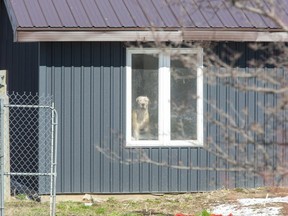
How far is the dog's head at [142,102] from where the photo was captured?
44.6 feet

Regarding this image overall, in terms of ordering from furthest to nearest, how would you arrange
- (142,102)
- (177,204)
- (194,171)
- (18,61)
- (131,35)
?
(18,61)
(194,171)
(142,102)
(131,35)
(177,204)

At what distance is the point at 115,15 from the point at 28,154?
9.38ft

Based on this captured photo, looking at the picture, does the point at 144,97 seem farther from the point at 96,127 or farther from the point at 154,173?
the point at 154,173

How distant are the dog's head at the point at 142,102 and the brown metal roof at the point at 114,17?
1123 millimetres

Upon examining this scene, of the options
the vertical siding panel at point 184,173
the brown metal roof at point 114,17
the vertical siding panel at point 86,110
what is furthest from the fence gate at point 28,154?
the vertical siding panel at point 184,173

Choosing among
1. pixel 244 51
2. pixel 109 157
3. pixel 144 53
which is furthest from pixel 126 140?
pixel 244 51

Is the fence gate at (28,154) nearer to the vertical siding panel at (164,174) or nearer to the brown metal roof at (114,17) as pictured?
the brown metal roof at (114,17)

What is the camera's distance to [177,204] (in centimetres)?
1288

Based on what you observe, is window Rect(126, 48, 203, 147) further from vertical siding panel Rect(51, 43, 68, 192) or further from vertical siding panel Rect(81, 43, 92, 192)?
vertical siding panel Rect(51, 43, 68, 192)

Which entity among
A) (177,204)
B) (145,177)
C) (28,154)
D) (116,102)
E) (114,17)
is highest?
(114,17)

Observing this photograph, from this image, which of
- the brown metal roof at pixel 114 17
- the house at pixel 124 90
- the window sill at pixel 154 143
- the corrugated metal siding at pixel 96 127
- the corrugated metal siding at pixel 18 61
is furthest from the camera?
the corrugated metal siding at pixel 18 61

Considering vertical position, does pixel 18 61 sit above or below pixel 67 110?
above

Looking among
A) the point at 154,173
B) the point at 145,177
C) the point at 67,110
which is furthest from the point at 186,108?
the point at 67,110

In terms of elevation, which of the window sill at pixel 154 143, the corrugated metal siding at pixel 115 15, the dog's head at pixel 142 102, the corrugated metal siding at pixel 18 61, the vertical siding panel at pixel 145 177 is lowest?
the vertical siding panel at pixel 145 177
